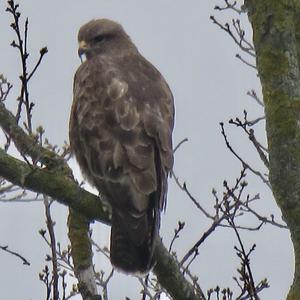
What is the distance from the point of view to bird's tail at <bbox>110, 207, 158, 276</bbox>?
5.36m

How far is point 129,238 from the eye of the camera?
5414mm

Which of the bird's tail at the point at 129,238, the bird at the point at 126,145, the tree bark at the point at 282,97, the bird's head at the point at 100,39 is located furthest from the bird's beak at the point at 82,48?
the tree bark at the point at 282,97

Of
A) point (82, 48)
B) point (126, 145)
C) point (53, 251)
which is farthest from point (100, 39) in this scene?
point (53, 251)

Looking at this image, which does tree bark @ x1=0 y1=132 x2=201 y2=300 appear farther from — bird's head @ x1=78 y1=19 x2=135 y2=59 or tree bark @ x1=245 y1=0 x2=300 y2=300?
bird's head @ x1=78 y1=19 x2=135 y2=59

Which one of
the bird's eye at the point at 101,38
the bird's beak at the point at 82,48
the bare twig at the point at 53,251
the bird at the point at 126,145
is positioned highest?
the bird's eye at the point at 101,38

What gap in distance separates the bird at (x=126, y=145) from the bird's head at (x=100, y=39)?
68cm

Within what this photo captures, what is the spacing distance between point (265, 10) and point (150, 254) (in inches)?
60.5

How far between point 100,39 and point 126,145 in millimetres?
2359

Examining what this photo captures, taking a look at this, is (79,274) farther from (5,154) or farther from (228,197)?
(228,197)

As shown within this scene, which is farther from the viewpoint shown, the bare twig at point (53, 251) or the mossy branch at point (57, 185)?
the bare twig at point (53, 251)

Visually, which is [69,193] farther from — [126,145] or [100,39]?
[100,39]

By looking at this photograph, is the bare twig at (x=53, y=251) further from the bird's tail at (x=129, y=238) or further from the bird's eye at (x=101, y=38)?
the bird's eye at (x=101, y=38)

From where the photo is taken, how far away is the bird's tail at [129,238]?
536cm

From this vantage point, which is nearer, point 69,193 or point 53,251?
point 69,193
